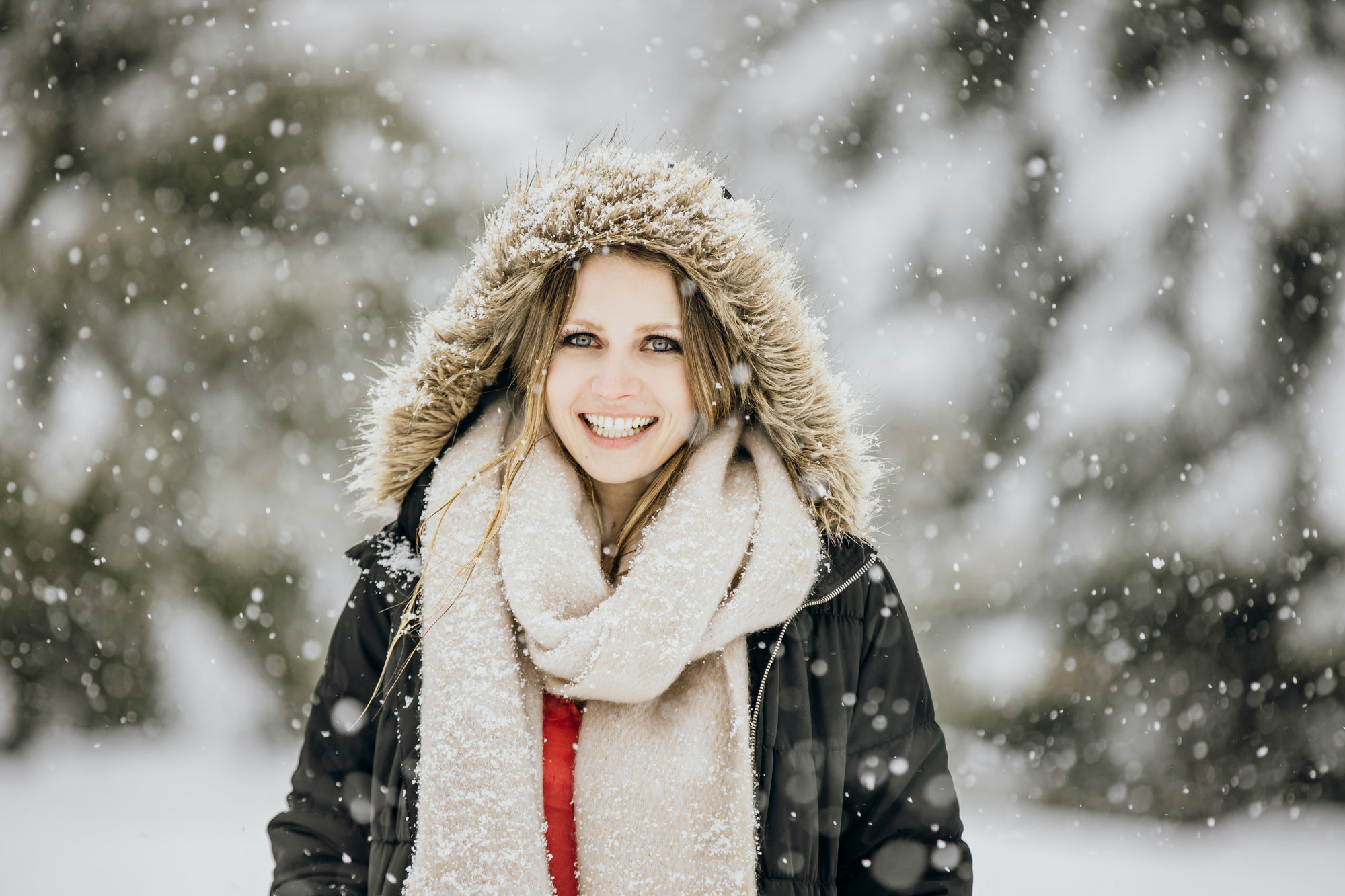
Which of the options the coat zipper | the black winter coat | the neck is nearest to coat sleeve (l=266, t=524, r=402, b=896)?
the black winter coat

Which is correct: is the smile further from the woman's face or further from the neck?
the neck

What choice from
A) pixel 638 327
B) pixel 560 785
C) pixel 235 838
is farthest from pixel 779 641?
pixel 235 838

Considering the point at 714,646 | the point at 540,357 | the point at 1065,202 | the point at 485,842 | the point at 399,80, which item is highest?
the point at 399,80

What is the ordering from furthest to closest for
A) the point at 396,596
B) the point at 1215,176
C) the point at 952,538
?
the point at 952,538, the point at 1215,176, the point at 396,596

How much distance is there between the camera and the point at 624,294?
144 centimetres

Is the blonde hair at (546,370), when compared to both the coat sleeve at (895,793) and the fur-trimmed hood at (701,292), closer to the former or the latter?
the fur-trimmed hood at (701,292)

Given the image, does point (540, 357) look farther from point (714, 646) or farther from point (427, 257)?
point (427, 257)

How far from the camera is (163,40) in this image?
4.01 m

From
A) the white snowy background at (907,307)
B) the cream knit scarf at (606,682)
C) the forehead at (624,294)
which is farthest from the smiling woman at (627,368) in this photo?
the white snowy background at (907,307)

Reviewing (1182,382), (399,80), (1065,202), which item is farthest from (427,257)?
(1182,382)

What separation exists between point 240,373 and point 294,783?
328cm

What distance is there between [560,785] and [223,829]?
10.9 ft

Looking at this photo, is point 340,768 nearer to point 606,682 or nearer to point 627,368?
point 606,682

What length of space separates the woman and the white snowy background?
2.65 meters
